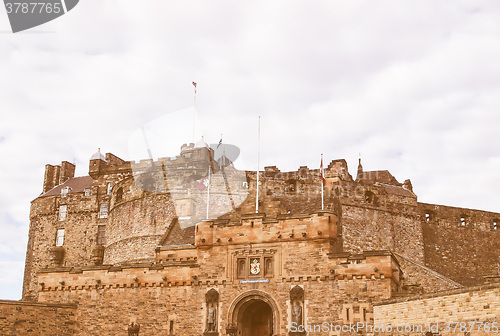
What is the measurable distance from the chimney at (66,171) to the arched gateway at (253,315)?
123ft

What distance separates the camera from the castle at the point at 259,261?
26969 millimetres

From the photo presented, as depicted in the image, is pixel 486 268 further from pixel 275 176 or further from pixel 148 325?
pixel 148 325

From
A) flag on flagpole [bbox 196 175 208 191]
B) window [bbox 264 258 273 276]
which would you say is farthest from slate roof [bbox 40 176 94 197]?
window [bbox 264 258 273 276]

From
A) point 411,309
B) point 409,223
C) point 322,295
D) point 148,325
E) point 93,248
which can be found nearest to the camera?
point 411,309

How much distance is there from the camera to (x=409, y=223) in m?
47.4

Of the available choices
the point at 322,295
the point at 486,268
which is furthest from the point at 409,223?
the point at 322,295

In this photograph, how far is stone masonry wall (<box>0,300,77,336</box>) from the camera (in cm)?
2881

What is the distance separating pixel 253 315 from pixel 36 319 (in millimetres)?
9891

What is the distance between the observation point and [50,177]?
61625 millimetres

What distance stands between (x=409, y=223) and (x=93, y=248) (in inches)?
987

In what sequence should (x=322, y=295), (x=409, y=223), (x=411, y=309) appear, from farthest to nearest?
(x=409, y=223) < (x=322, y=295) < (x=411, y=309)

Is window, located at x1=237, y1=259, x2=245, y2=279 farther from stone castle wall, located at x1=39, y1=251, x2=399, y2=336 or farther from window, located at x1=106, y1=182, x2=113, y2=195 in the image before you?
window, located at x1=106, y1=182, x2=113, y2=195

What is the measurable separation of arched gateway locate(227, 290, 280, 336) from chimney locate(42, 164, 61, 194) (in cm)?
3677

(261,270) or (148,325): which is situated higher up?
(261,270)
